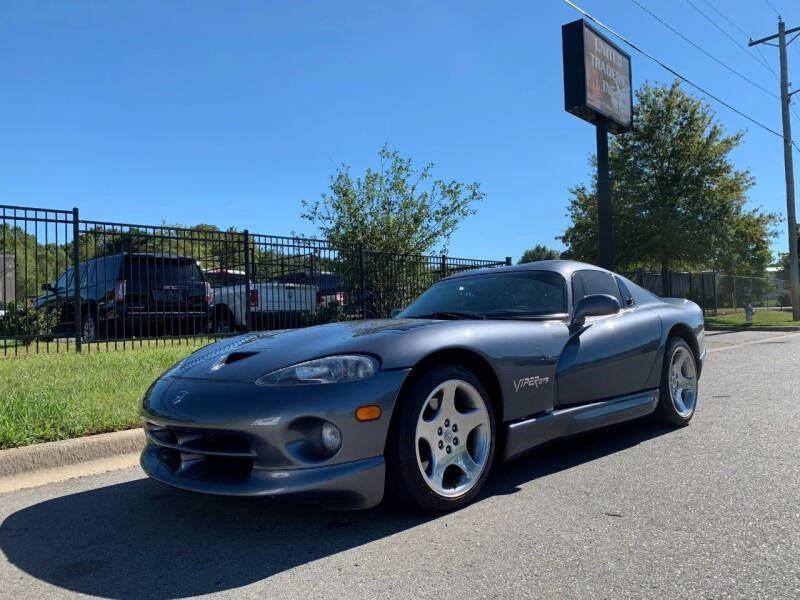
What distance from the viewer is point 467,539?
9.12 ft

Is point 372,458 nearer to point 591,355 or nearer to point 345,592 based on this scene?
point 345,592

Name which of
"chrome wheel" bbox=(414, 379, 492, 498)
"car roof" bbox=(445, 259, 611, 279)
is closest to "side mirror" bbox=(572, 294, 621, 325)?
"car roof" bbox=(445, 259, 611, 279)

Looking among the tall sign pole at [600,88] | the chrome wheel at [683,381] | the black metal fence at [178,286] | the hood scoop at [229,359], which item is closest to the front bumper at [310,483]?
the hood scoop at [229,359]

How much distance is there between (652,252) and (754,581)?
853 inches

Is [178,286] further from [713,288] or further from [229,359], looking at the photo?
[713,288]

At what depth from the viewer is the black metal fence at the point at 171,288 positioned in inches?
333

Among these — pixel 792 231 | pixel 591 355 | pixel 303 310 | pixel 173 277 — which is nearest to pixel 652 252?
pixel 792 231

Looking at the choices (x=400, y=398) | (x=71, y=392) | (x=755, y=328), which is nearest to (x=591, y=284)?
(x=400, y=398)

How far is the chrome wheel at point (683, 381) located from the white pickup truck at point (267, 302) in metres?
7.52

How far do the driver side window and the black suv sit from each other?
6873 millimetres

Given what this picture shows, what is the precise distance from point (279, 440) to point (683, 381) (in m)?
3.78

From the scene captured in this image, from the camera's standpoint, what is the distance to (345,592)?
231 cm

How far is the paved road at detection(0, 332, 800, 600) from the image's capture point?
7.73 feet

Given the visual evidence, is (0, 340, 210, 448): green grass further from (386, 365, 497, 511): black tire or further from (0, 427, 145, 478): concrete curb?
(386, 365, 497, 511): black tire
